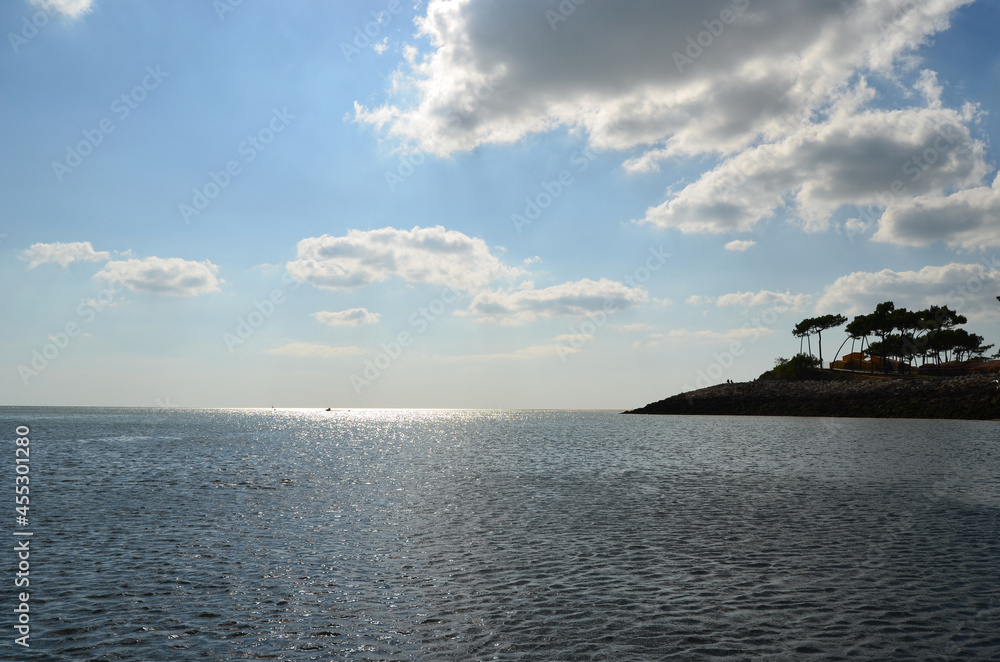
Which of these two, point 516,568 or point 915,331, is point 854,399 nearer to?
point 915,331

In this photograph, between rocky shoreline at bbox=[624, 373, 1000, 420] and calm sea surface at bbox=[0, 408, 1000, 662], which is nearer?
calm sea surface at bbox=[0, 408, 1000, 662]

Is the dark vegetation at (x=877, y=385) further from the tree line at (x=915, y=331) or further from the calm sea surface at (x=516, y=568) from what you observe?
the calm sea surface at (x=516, y=568)

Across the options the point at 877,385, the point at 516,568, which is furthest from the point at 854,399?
the point at 516,568

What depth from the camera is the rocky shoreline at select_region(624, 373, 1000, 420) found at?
→ 120062 mm

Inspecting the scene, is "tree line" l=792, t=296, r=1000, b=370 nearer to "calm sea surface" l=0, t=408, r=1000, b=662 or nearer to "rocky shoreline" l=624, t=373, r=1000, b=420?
"rocky shoreline" l=624, t=373, r=1000, b=420

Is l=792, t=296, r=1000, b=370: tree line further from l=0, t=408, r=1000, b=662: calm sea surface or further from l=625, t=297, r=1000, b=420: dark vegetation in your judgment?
l=0, t=408, r=1000, b=662: calm sea surface

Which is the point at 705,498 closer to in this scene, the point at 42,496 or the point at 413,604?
the point at 413,604

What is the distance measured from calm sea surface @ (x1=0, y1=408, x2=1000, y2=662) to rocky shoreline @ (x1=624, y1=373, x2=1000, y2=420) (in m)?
94.8

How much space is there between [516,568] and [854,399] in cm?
14676

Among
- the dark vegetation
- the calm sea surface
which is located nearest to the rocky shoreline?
the dark vegetation

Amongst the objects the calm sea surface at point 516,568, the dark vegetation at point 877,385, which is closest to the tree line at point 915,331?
the dark vegetation at point 877,385

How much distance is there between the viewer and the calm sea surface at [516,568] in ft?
46.9

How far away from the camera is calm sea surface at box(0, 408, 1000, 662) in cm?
1429

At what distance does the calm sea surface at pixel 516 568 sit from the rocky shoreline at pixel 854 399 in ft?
311
